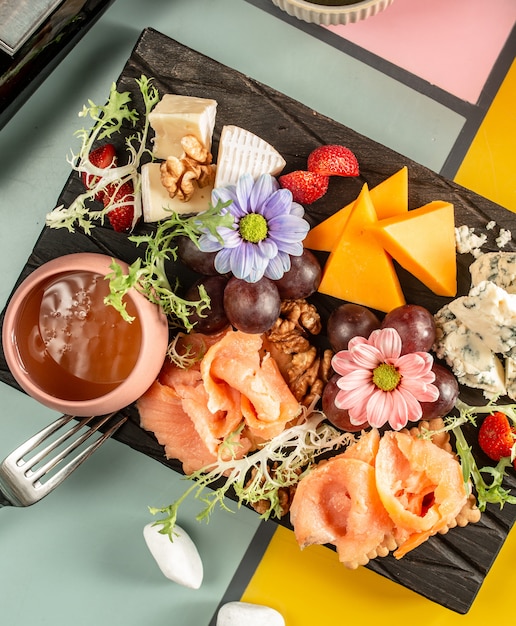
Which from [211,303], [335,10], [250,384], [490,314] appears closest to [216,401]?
[250,384]

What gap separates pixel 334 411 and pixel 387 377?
0.12 meters

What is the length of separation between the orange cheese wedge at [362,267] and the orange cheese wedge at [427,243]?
23 mm

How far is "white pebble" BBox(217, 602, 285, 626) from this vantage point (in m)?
1.45

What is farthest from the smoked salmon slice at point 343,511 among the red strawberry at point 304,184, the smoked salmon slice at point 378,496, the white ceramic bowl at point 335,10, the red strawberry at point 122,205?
the white ceramic bowl at point 335,10

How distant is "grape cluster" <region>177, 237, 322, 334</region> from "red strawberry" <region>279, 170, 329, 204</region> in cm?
10

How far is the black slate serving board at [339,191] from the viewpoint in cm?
133

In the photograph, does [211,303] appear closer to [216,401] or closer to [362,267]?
[216,401]

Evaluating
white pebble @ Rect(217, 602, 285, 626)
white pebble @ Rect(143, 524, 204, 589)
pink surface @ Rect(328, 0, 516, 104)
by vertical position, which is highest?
pink surface @ Rect(328, 0, 516, 104)

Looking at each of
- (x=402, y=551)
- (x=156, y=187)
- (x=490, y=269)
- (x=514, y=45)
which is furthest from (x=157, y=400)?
(x=514, y=45)

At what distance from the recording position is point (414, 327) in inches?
47.4

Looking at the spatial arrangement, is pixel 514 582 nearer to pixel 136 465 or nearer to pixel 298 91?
pixel 136 465

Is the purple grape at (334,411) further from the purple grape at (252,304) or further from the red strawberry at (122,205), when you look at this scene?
the red strawberry at (122,205)

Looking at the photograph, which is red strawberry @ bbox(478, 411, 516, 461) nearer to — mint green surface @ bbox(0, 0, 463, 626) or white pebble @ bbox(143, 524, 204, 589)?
mint green surface @ bbox(0, 0, 463, 626)

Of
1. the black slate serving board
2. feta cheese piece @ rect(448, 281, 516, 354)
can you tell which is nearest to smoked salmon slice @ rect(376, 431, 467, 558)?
the black slate serving board
